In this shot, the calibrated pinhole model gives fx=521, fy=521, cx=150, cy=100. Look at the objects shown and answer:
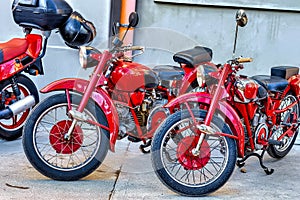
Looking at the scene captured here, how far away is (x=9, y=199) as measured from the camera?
12.0ft

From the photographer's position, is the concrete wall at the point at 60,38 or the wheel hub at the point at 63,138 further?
the concrete wall at the point at 60,38

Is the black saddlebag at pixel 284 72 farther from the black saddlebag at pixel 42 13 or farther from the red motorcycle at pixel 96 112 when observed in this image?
the black saddlebag at pixel 42 13

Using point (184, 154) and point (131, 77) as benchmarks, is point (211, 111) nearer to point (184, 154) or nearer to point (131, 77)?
point (184, 154)

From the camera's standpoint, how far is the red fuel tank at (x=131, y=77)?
13.1ft

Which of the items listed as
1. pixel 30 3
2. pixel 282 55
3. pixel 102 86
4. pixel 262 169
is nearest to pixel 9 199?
pixel 102 86

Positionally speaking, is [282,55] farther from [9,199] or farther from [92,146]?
[9,199]

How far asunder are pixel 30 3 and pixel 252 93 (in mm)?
2120

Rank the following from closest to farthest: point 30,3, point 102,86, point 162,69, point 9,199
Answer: point 9,199 → point 102,86 → point 162,69 → point 30,3

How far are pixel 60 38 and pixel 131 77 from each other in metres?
1.96

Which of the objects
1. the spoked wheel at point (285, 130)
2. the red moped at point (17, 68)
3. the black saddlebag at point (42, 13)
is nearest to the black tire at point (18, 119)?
the red moped at point (17, 68)

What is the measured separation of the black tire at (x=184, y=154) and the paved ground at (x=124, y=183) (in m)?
0.10

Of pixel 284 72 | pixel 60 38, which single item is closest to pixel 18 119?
pixel 60 38

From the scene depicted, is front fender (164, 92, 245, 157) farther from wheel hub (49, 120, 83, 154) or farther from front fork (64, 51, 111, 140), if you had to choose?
wheel hub (49, 120, 83, 154)

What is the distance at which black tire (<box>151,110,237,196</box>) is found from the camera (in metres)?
3.76
